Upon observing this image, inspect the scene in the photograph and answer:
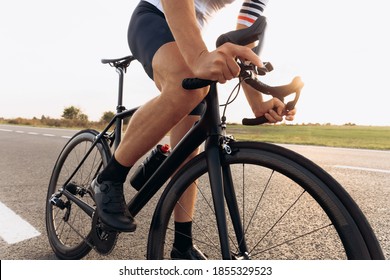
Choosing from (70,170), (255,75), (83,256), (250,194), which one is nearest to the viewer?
(255,75)

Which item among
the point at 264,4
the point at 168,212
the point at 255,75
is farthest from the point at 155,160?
the point at 264,4

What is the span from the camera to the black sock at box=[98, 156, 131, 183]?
1847mm

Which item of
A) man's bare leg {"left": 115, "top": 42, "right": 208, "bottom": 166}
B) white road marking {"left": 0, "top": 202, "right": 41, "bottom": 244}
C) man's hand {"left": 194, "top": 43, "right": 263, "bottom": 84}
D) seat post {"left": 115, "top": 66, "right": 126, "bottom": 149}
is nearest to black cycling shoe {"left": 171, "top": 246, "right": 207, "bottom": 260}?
man's bare leg {"left": 115, "top": 42, "right": 208, "bottom": 166}

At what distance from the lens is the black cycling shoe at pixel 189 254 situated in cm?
199

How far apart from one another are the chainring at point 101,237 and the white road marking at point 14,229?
872 mm

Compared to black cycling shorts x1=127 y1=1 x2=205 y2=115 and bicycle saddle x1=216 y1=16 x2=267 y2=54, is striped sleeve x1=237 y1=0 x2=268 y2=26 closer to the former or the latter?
black cycling shorts x1=127 y1=1 x2=205 y2=115

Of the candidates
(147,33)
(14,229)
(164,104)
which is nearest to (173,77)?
(164,104)

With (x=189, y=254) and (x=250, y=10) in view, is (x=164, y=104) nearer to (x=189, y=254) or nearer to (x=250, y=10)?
(x=250, y=10)

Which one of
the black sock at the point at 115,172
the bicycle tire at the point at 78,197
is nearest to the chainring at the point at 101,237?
the bicycle tire at the point at 78,197

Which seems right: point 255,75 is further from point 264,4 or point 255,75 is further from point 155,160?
point 155,160

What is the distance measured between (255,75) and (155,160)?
64 cm

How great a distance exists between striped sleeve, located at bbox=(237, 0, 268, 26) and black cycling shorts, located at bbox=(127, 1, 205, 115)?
37cm

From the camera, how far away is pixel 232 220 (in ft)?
5.13
